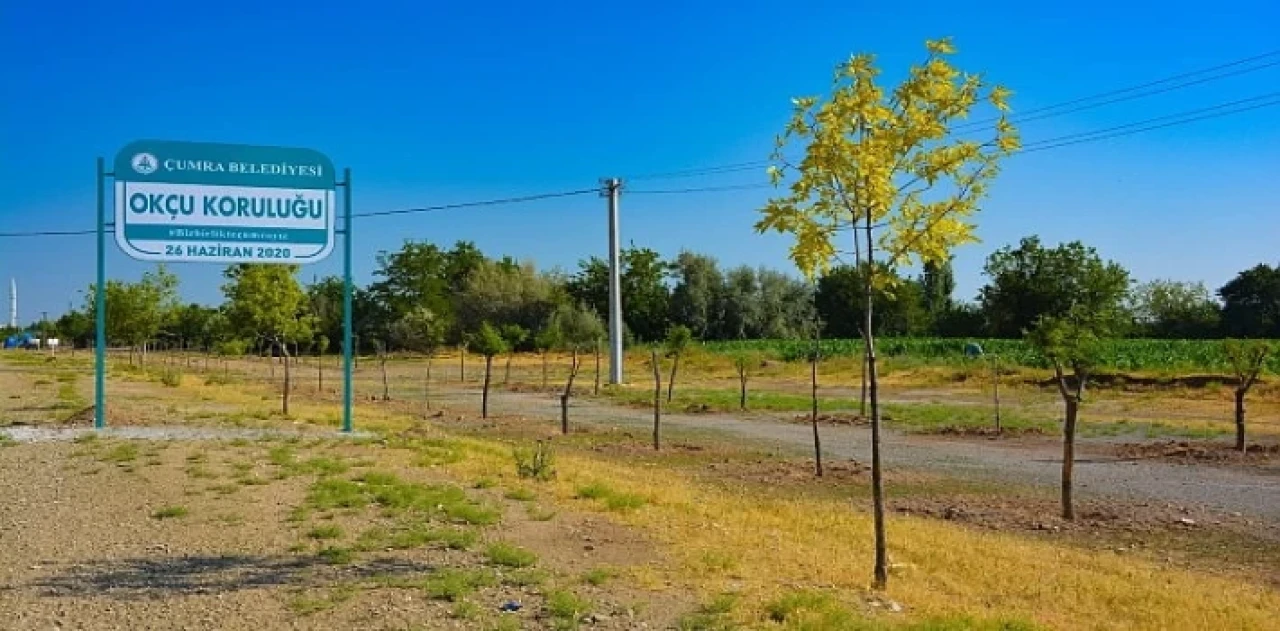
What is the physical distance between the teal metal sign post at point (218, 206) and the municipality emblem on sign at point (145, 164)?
17 millimetres

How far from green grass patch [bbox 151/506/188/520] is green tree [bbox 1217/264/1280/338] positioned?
86718 mm

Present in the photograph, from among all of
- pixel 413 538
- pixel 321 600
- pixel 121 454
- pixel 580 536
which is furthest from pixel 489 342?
pixel 321 600

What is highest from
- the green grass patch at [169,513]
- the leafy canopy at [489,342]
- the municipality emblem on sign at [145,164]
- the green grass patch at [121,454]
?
the municipality emblem on sign at [145,164]

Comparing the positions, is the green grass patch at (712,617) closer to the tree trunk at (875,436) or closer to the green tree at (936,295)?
the tree trunk at (875,436)

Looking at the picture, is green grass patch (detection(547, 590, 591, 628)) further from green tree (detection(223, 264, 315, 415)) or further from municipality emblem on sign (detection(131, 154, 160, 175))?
green tree (detection(223, 264, 315, 415))

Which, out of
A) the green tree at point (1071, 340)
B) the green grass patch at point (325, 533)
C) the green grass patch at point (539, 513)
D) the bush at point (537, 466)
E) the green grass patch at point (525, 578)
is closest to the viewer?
the green grass patch at point (525, 578)

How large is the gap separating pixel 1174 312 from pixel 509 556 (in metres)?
94.4

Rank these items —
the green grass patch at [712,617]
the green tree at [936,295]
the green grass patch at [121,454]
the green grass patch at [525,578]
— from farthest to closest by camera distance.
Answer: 1. the green tree at [936,295]
2. the green grass patch at [121,454]
3. the green grass patch at [525,578]
4. the green grass patch at [712,617]

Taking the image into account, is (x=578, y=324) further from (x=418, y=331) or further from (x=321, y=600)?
(x=321, y=600)

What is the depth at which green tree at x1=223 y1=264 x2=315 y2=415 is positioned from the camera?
24.6 meters

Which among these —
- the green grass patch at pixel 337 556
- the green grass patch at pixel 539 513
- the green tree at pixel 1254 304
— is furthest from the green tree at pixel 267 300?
the green tree at pixel 1254 304

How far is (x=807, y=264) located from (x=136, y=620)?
493 cm

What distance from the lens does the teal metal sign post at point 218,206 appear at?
18.6 m

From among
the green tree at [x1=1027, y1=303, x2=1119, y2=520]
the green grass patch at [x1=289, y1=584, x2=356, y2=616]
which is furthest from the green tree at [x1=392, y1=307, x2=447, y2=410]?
the green grass patch at [x1=289, y1=584, x2=356, y2=616]
